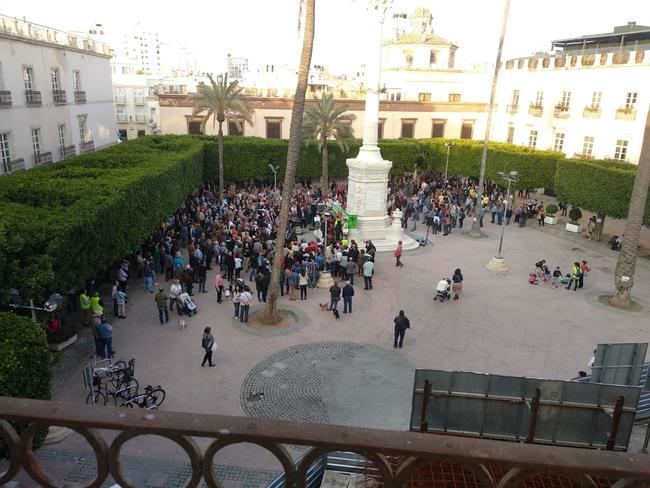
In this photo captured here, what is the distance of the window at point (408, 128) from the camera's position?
53.4 m

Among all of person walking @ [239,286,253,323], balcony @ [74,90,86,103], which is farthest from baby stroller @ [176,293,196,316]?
balcony @ [74,90,86,103]

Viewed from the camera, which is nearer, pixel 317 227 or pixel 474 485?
pixel 474 485

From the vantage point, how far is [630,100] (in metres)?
36.8

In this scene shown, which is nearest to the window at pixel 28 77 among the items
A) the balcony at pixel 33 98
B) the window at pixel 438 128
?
the balcony at pixel 33 98

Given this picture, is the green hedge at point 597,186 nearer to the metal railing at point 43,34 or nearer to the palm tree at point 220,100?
the palm tree at point 220,100

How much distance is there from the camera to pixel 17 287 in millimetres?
12297

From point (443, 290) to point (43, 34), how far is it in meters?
26.4

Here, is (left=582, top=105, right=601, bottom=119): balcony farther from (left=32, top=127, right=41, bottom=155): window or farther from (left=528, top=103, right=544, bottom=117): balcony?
(left=32, top=127, right=41, bottom=155): window

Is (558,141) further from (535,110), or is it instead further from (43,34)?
(43,34)

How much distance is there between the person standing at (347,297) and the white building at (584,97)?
2798 centimetres

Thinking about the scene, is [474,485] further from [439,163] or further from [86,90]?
[439,163]

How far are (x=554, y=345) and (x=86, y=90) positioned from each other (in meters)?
33.0

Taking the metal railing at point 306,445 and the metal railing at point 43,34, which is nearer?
the metal railing at point 306,445

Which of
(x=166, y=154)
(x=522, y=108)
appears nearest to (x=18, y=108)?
(x=166, y=154)
